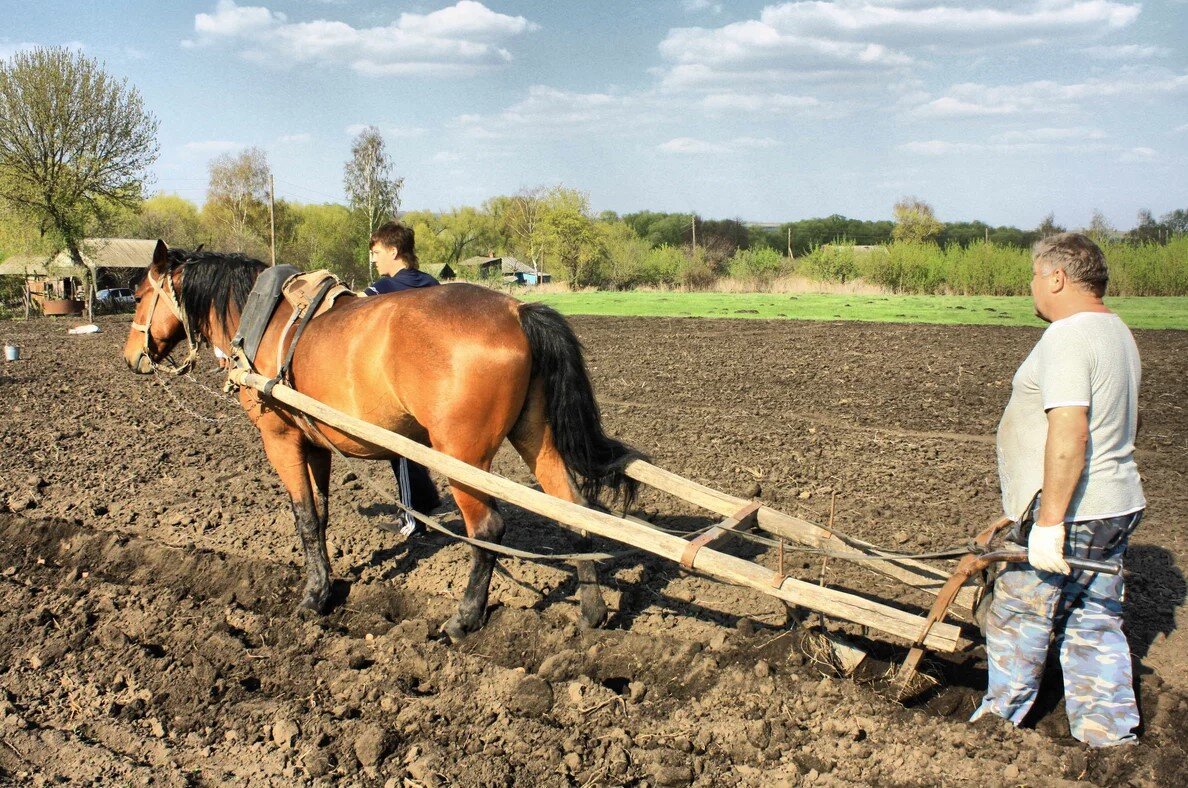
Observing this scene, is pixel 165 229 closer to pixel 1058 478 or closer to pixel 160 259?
pixel 160 259

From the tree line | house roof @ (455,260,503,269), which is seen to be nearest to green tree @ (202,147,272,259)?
the tree line

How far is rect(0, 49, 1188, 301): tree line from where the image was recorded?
1291 inches

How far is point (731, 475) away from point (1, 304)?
118 ft

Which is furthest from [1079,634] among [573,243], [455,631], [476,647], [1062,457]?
[573,243]

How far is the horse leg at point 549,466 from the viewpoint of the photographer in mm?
4445

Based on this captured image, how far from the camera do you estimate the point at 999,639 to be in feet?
10.5

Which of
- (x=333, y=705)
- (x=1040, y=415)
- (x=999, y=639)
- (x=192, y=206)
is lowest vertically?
(x=333, y=705)

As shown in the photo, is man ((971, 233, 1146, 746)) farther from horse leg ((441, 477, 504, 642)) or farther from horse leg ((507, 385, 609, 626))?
horse leg ((441, 477, 504, 642))

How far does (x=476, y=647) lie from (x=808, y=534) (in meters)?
1.82

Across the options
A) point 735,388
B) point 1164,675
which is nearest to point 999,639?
point 1164,675

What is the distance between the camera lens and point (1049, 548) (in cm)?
280

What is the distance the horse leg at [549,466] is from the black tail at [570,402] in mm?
58

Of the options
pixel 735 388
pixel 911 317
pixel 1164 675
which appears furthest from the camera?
pixel 911 317

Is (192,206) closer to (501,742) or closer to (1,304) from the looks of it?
(1,304)
